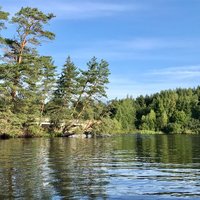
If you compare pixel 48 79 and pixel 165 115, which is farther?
pixel 165 115

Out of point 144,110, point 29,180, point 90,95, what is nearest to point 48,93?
point 90,95

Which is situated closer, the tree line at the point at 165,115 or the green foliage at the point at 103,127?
the green foliage at the point at 103,127

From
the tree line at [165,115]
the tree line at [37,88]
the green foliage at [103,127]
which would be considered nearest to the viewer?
the tree line at [37,88]

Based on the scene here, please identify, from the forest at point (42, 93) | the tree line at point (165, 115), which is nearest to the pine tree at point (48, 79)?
the forest at point (42, 93)

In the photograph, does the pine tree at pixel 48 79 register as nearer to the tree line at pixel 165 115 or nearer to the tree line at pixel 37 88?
the tree line at pixel 37 88

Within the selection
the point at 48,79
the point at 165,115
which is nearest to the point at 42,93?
the point at 48,79

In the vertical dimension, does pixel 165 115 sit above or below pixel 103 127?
above

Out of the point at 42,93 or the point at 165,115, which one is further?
the point at 165,115

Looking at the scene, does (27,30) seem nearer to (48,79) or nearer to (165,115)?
(48,79)

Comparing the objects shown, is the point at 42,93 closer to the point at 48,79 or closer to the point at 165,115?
the point at 48,79

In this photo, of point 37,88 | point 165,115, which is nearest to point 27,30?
point 37,88

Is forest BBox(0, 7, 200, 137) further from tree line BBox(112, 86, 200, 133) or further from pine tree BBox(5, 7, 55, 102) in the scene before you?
tree line BBox(112, 86, 200, 133)

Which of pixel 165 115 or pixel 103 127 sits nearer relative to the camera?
pixel 103 127

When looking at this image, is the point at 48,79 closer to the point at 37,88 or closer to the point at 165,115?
the point at 37,88
